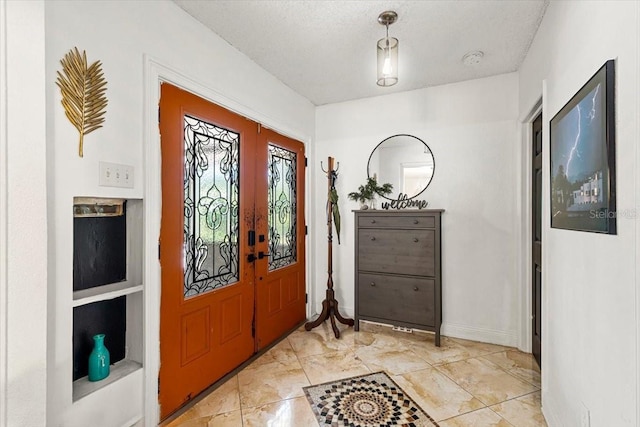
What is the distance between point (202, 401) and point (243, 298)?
30.1 inches

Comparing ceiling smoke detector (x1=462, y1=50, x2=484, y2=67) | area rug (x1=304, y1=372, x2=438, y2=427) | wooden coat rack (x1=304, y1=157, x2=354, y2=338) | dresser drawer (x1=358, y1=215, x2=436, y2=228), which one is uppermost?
ceiling smoke detector (x1=462, y1=50, x2=484, y2=67)

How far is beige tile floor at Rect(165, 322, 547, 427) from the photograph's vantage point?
191 centimetres

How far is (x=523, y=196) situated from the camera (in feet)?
9.16

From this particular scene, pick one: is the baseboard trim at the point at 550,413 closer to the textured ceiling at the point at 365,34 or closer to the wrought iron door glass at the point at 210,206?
the wrought iron door glass at the point at 210,206

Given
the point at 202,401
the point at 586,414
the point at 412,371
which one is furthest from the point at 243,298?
the point at 586,414

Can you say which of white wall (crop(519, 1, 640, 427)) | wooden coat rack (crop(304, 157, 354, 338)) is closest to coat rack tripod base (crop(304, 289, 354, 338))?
wooden coat rack (crop(304, 157, 354, 338))

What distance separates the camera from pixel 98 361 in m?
1.57

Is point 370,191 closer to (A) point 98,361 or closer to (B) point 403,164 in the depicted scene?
(B) point 403,164

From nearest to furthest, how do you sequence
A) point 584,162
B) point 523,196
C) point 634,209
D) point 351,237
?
point 634,209 → point 584,162 → point 523,196 → point 351,237

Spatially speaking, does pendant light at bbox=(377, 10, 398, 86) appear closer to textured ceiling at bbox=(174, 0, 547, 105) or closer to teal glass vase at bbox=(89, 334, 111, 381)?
textured ceiling at bbox=(174, 0, 547, 105)

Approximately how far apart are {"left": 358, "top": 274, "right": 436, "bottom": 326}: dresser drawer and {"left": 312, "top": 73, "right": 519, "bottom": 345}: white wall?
0.37 meters

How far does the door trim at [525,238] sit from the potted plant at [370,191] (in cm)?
122

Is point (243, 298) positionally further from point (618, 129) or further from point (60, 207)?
point (618, 129)

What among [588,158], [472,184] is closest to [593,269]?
[588,158]
